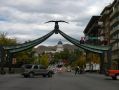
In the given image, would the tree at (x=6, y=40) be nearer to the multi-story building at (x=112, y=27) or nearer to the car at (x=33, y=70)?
the multi-story building at (x=112, y=27)

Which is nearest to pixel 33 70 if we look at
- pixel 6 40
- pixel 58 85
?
pixel 58 85

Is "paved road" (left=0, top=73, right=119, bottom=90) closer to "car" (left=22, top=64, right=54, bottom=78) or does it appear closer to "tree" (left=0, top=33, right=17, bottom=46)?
"car" (left=22, top=64, right=54, bottom=78)

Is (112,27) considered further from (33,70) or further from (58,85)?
(58,85)

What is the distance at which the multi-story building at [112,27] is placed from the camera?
116 meters

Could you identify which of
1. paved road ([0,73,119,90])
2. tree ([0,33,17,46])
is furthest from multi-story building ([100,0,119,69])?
paved road ([0,73,119,90])

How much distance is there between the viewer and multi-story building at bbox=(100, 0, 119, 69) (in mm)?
115988

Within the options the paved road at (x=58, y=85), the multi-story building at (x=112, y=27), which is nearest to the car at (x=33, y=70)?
the paved road at (x=58, y=85)

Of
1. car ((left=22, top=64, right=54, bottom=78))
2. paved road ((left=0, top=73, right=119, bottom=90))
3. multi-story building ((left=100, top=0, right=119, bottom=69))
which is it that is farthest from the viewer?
multi-story building ((left=100, top=0, right=119, bottom=69))

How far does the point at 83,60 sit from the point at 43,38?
86.8 meters

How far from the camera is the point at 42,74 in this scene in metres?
58.1

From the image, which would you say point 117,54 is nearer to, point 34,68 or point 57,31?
point 57,31

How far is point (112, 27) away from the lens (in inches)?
4973

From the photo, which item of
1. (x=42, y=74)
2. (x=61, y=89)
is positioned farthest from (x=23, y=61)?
(x=61, y=89)

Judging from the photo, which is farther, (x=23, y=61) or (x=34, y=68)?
(x=23, y=61)
